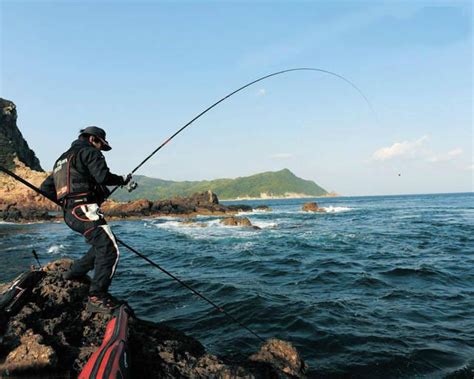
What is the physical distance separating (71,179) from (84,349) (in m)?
2.37

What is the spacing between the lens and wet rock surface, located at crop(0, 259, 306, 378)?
3303mm

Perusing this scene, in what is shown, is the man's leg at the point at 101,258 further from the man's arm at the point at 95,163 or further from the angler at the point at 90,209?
the man's arm at the point at 95,163

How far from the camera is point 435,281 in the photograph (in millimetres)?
9969

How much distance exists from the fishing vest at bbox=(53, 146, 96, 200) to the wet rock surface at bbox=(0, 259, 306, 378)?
6.22ft

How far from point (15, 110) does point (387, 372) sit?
114152 mm

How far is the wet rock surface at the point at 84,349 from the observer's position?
3303 millimetres

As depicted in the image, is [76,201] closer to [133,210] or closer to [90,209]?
[90,209]

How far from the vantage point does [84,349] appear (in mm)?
3746

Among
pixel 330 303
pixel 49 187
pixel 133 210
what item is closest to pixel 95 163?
pixel 49 187

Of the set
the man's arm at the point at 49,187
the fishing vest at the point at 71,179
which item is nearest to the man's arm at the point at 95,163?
the fishing vest at the point at 71,179

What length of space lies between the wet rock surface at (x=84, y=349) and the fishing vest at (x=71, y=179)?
1897 millimetres

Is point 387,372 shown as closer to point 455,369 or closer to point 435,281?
point 455,369

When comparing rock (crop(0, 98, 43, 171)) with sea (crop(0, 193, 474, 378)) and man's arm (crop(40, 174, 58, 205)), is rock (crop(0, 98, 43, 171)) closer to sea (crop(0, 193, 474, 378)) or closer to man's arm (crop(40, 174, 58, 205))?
sea (crop(0, 193, 474, 378))

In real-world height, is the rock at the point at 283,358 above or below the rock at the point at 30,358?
below
